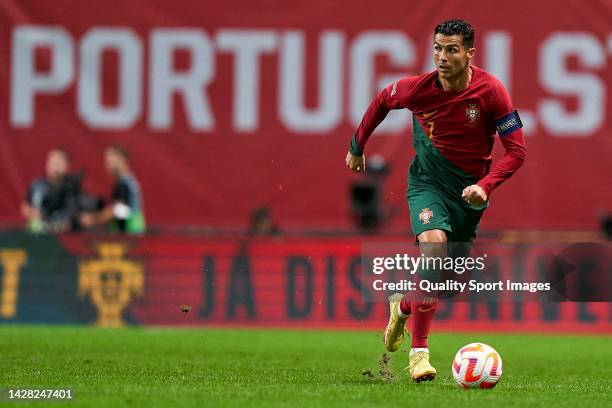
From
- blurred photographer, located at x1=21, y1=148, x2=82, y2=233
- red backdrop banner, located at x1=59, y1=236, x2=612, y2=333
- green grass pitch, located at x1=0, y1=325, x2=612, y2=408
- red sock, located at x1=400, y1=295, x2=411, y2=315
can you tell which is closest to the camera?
green grass pitch, located at x1=0, y1=325, x2=612, y2=408

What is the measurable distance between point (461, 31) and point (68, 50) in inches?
415

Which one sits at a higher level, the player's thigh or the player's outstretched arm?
the player's outstretched arm

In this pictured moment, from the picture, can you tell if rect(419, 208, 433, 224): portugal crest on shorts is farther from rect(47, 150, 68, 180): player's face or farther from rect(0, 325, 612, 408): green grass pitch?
rect(47, 150, 68, 180): player's face

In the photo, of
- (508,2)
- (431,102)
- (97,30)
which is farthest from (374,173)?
(431,102)

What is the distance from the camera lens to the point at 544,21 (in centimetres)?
1859

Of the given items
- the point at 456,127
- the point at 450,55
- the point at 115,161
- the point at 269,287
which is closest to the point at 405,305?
the point at 456,127

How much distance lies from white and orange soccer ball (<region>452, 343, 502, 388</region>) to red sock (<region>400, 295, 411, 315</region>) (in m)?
0.90

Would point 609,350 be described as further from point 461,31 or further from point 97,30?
point 97,30

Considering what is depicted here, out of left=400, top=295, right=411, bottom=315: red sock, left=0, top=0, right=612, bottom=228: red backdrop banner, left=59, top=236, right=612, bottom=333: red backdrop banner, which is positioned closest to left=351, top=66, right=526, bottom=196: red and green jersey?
left=400, top=295, right=411, bottom=315: red sock

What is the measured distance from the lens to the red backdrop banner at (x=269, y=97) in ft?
60.5

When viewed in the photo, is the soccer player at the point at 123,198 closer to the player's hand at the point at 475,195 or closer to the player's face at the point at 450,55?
the player's face at the point at 450,55

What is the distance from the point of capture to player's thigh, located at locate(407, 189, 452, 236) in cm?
904

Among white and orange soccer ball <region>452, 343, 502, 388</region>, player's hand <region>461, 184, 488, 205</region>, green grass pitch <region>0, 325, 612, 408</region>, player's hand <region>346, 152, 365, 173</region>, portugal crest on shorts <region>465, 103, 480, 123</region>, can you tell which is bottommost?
green grass pitch <region>0, 325, 612, 408</region>

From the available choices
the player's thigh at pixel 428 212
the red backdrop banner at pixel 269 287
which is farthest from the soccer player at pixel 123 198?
the player's thigh at pixel 428 212
